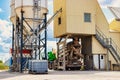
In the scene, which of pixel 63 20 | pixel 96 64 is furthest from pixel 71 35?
pixel 96 64

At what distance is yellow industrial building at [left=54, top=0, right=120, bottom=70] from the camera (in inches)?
1438

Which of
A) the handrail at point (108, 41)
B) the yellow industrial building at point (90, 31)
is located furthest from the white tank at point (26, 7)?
the handrail at point (108, 41)

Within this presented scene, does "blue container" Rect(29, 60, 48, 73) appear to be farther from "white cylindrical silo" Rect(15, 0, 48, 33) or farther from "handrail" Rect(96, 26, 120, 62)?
"handrail" Rect(96, 26, 120, 62)

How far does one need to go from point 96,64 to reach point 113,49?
9.46 ft

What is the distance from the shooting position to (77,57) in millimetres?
38312

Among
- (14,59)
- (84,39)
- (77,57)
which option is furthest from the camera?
(84,39)

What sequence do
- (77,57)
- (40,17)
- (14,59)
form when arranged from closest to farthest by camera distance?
1. (40,17)
2. (14,59)
3. (77,57)

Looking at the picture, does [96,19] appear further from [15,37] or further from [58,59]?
[15,37]

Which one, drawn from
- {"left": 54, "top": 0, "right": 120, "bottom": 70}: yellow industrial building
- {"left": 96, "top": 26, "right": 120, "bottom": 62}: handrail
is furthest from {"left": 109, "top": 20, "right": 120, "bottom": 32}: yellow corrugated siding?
{"left": 96, "top": 26, "right": 120, "bottom": 62}: handrail

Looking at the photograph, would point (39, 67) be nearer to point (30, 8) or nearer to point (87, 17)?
point (30, 8)

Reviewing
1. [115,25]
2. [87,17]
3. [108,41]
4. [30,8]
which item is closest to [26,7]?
[30,8]

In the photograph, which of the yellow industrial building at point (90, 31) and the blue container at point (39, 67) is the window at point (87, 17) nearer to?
the yellow industrial building at point (90, 31)

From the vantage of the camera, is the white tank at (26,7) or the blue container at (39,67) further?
the white tank at (26,7)

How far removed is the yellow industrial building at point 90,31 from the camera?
36.5m
